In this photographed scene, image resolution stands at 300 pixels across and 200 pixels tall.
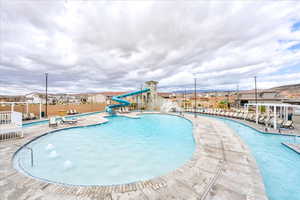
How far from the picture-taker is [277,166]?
3.90m

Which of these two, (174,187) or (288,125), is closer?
(174,187)

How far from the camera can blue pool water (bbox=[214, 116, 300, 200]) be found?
109 inches

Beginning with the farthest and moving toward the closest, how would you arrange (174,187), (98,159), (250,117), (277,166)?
(250,117), (98,159), (277,166), (174,187)

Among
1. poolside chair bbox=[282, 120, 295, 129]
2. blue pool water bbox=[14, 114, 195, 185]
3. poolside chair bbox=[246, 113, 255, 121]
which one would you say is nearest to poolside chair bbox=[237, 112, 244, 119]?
poolside chair bbox=[246, 113, 255, 121]

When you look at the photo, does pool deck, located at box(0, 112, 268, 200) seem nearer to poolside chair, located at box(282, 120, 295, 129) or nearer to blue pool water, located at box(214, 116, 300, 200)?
blue pool water, located at box(214, 116, 300, 200)

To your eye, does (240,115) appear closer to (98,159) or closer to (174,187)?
(174,187)

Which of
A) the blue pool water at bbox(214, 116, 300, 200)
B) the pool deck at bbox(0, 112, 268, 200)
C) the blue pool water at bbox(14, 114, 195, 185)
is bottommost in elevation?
the blue pool water at bbox(14, 114, 195, 185)

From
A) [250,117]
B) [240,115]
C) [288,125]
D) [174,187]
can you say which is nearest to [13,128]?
[174,187]

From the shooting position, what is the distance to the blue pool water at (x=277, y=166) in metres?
2.76

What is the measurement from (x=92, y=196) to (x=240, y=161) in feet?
13.7

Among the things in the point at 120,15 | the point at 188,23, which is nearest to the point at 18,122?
the point at 120,15

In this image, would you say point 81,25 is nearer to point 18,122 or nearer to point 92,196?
point 18,122

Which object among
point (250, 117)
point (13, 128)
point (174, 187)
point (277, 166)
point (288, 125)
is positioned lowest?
point (277, 166)

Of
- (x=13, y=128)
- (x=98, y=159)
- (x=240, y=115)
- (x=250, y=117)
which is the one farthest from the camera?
(x=240, y=115)
